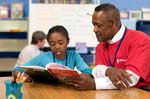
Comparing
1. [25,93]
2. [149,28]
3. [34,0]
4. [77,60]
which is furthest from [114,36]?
[149,28]

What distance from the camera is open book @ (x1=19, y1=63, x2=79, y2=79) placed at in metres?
1.99

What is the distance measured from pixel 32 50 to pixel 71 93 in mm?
3195

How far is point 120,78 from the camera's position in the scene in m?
2.04

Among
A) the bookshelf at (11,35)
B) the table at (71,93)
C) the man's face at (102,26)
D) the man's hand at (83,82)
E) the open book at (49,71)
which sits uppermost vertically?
the man's face at (102,26)

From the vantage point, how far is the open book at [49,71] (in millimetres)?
1991

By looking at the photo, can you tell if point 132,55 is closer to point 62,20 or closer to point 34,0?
point 62,20

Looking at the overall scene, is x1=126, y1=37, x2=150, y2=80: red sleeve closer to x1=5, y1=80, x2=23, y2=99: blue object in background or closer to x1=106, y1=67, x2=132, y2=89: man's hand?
x1=106, y1=67, x2=132, y2=89: man's hand

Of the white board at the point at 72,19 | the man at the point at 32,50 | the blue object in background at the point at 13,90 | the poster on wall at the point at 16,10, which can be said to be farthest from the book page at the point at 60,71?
the poster on wall at the point at 16,10

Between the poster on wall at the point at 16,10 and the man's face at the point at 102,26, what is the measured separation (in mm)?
4679

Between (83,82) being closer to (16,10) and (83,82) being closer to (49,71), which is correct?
(49,71)

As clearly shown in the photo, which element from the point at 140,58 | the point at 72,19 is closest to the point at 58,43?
the point at 140,58

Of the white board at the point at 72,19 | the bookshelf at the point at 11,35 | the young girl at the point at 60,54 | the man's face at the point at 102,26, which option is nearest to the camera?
the man's face at the point at 102,26

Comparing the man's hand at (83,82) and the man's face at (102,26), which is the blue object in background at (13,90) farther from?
the man's face at (102,26)

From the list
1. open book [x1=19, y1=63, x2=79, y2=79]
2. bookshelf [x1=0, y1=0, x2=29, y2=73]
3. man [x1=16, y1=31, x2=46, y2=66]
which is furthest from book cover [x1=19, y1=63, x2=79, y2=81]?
bookshelf [x1=0, y1=0, x2=29, y2=73]
